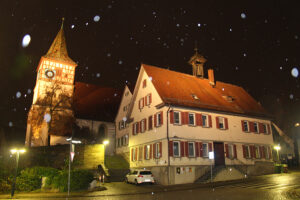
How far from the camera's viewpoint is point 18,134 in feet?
200

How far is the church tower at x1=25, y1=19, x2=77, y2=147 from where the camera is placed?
33.8m

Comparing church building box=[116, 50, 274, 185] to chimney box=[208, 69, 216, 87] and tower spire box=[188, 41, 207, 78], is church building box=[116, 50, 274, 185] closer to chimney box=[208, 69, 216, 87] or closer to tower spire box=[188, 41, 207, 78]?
chimney box=[208, 69, 216, 87]

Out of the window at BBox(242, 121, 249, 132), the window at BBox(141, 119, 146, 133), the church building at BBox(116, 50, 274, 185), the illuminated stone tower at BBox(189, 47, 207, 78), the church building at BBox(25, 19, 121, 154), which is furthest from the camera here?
Result: the illuminated stone tower at BBox(189, 47, 207, 78)

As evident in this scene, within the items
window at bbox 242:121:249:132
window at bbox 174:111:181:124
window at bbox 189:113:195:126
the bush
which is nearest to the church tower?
the bush

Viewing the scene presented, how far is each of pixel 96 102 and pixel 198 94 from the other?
2242cm

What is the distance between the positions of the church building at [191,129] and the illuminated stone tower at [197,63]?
79 centimetres

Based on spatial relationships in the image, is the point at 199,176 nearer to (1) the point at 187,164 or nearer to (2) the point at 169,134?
(1) the point at 187,164

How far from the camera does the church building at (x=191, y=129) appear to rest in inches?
1016

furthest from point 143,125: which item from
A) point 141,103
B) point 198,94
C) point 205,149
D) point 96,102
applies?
point 96,102

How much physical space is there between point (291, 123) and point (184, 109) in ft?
112

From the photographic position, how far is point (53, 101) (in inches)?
1393

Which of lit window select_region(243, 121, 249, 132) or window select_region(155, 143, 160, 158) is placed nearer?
window select_region(155, 143, 160, 158)

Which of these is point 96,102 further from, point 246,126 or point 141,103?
point 246,126

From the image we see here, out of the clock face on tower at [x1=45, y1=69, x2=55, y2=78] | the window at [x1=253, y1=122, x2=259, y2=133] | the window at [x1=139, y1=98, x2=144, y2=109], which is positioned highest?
the clock face on tower at [x1=45, y1=69, x2=55, y2=78]
